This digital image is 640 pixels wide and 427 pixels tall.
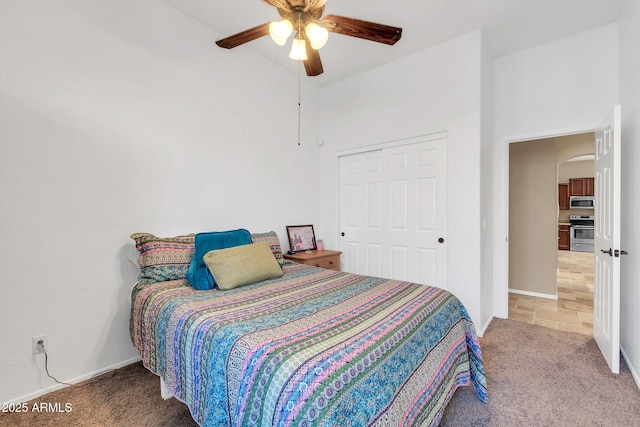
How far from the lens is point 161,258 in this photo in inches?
83.0

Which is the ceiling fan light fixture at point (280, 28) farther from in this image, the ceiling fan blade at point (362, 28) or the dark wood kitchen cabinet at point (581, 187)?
the dark wood kitchen cabinet at point (581, 187)

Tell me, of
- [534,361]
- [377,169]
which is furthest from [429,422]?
[377,169]

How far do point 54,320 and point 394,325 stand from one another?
2.23m

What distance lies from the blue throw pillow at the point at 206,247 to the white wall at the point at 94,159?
0.45m

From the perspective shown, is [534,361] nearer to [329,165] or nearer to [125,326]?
[329,165]

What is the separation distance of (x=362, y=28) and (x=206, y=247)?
1863 mm

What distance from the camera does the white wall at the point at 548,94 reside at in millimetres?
2734

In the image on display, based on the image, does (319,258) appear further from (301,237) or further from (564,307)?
(564,307)

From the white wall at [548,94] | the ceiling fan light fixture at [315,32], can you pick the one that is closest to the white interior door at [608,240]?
the white wall at [548,94]

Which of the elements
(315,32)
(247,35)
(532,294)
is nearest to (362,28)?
(315,32)

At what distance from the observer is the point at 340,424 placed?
91cm

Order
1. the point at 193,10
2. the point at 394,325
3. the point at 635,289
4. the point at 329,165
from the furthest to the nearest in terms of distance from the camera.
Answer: the point at 329,165 < the point at 193,10 < the point at 635,289 < the point at 394,325

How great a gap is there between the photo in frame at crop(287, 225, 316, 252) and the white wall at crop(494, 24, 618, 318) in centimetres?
219

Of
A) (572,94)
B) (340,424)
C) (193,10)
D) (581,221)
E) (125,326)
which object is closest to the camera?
(340,424)
